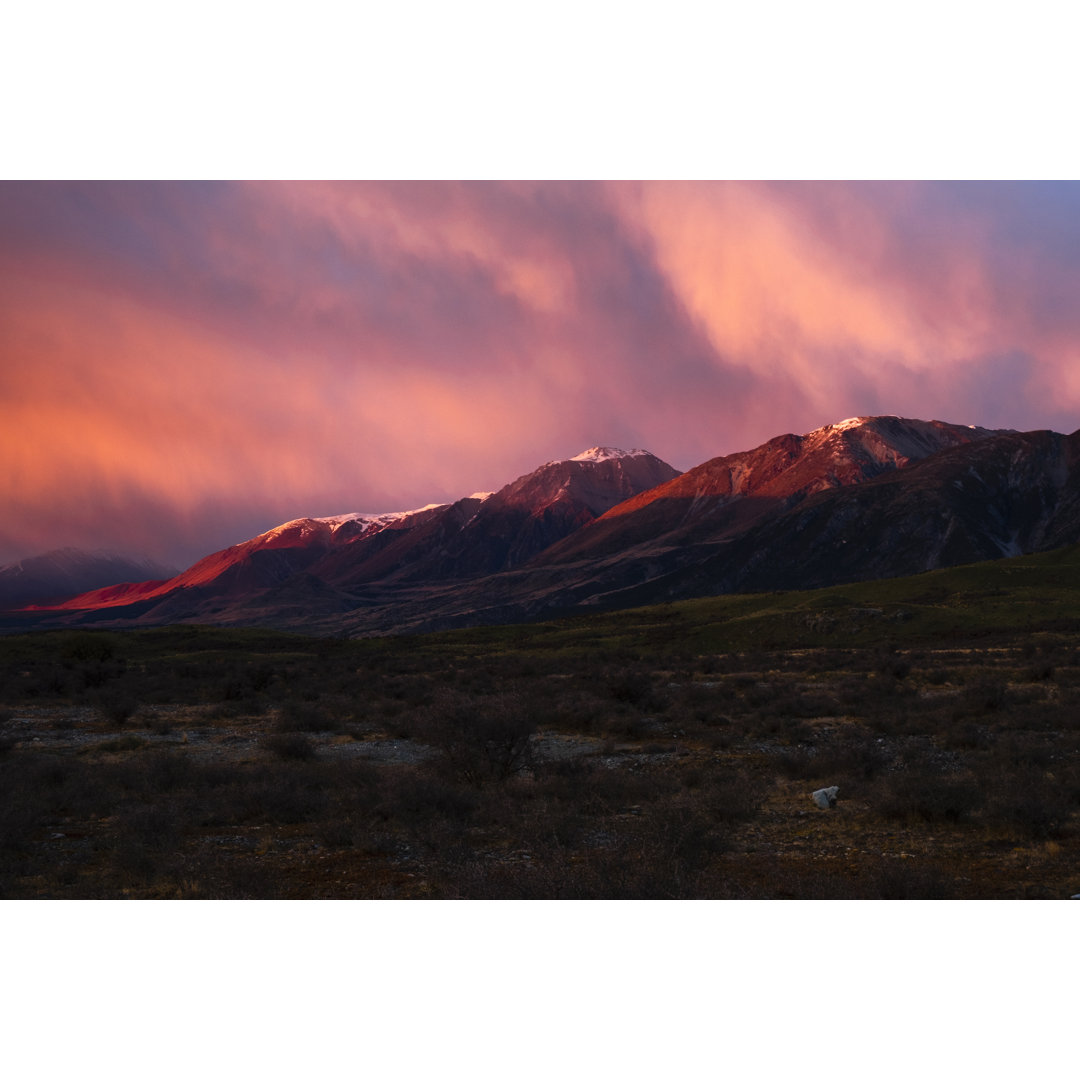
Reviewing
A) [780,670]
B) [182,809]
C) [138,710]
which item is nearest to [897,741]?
[182,809]

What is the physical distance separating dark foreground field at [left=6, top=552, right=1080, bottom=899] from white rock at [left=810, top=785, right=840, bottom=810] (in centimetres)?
28

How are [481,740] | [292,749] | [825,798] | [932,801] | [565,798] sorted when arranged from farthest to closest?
[292,749], [481,740], [565,798], [825,798], [932,801]

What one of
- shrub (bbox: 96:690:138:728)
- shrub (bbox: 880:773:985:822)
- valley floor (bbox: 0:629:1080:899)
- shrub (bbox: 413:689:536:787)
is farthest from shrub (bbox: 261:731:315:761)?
shrub (bbox: 880:773:985:822)

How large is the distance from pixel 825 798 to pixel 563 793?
563 cm

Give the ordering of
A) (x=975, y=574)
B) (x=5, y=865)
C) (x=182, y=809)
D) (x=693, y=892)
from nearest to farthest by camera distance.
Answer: (x=693, y=892), (x=5, y=865), (x=182, y=809), (x=975, y=574)

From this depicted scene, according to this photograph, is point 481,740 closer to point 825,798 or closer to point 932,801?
point 825,798

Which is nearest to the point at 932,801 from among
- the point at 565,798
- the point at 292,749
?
the point at 565,798

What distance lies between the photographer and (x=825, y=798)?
15789mm

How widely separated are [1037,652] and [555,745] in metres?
44.2

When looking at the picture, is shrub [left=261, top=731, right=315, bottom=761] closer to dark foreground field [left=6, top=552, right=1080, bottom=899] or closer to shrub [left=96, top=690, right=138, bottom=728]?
dark foreground field [left=6, top=552, right=1080, bottom=899]

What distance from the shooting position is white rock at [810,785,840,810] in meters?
15.6

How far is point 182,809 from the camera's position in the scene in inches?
614

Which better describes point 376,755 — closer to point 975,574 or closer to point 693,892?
point 693,892

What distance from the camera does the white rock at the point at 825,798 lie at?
1562cm
